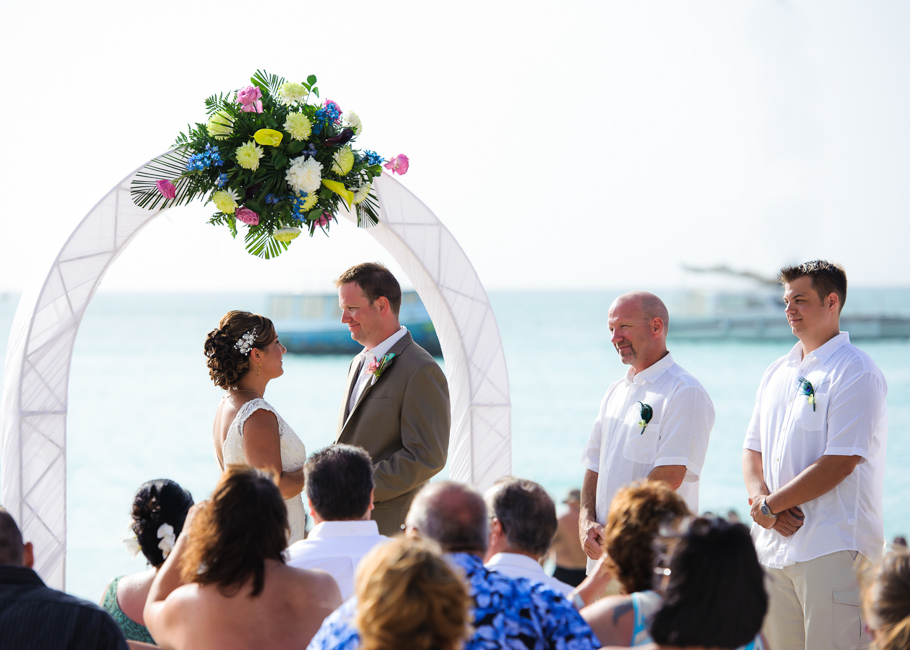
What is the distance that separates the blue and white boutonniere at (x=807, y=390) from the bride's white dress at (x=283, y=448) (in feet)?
6.73

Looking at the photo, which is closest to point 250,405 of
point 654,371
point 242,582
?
point 242,582

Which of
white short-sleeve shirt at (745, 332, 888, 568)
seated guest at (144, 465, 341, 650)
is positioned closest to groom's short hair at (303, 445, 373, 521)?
seated guest at (144, 465, 341, 650)

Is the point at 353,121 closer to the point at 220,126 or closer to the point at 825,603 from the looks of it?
the point at 220,126

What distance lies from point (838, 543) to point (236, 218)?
2727mm

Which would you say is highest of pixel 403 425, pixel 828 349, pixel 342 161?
pixel 342 161

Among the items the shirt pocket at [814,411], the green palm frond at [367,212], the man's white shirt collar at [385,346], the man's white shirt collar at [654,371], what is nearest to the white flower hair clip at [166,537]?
the man's white shirt collar at [385,346]

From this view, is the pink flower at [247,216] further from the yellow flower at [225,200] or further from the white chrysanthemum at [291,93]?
the white chrysanthemum at [291,93]

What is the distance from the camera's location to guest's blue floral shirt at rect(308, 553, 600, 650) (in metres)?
1.86

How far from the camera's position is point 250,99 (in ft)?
11.2

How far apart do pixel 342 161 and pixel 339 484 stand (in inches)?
59.4

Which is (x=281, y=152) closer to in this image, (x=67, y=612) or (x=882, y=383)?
(x=67, y=612)

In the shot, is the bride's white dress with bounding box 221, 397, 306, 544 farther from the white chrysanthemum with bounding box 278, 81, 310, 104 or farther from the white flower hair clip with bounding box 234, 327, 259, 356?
the white chrysanthemum with bounding box 278, 81, 310, 104

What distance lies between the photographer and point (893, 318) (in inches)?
1763

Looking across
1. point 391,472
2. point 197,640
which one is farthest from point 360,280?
point 197,640
